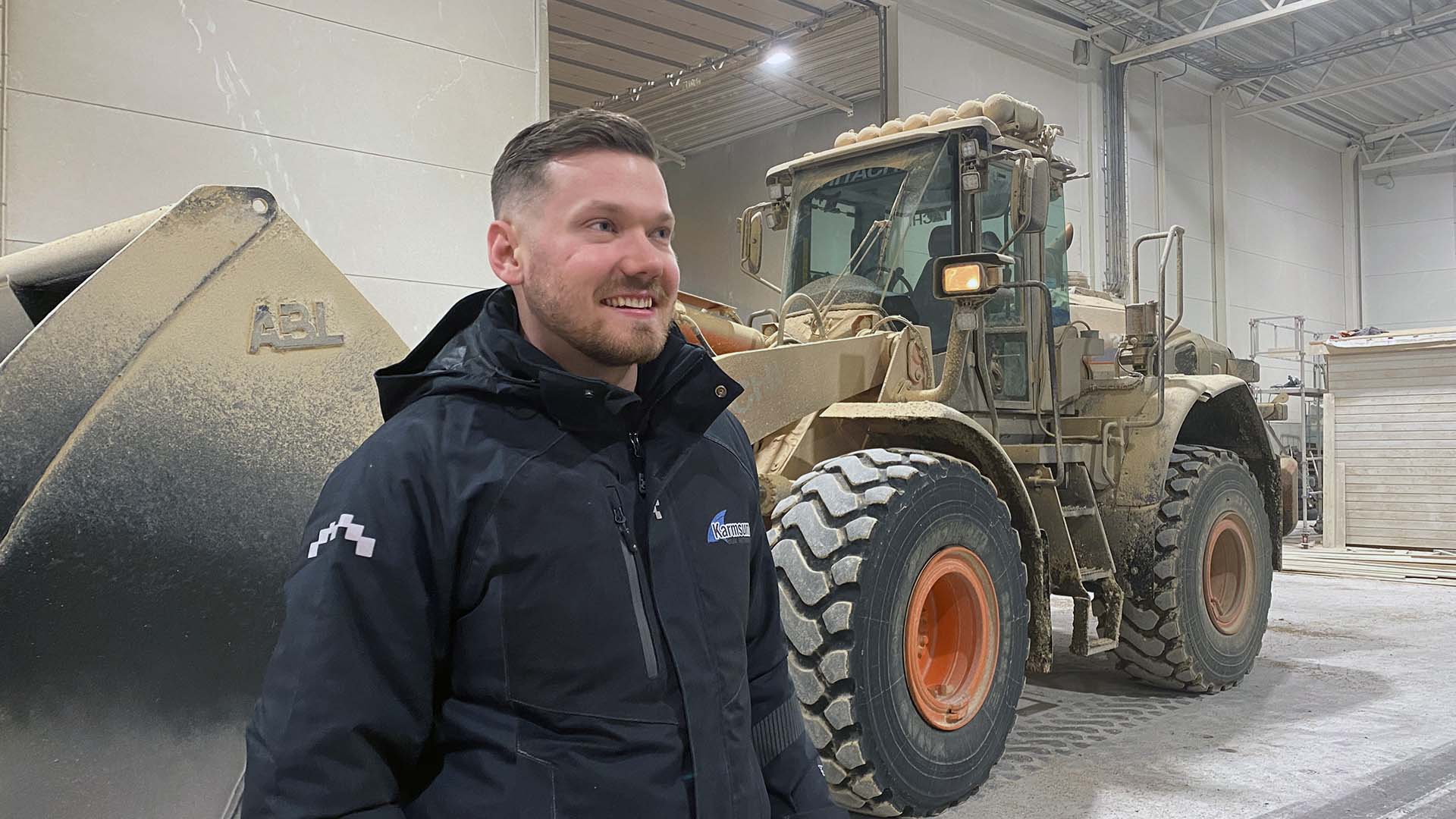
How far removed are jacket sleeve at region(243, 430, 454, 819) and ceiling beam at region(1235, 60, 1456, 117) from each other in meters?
20.4

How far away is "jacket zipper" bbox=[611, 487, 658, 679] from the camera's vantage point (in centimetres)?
143

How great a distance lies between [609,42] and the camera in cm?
1330

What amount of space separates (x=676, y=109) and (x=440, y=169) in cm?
924

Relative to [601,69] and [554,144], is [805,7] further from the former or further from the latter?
→ [554,144]

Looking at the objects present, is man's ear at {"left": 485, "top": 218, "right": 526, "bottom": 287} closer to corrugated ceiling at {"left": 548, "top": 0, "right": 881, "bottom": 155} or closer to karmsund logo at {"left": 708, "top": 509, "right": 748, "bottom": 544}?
karmsund logo at {"left": 708, "top": 509, "right": 748, "bottom": 544}

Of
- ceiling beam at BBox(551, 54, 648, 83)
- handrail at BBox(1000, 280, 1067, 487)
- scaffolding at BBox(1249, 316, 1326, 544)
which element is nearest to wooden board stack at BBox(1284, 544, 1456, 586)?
scaffolding at BBox(1249, 316, 1326, 544)

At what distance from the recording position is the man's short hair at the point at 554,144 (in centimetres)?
149

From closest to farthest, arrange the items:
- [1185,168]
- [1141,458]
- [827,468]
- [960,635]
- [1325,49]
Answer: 1. [827,468]
2. [960,635]
3. [1141,458]
4. [1325,49]
5. [1185,168]

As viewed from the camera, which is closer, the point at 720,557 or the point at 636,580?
the point at 636,580

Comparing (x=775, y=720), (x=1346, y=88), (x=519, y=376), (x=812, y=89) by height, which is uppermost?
(x=1346, y=88)

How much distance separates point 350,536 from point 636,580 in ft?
1.16

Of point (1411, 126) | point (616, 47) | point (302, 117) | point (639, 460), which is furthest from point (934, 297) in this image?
point (1411, 126)

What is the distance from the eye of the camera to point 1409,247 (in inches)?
913

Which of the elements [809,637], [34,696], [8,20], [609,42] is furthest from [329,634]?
[609,42]
